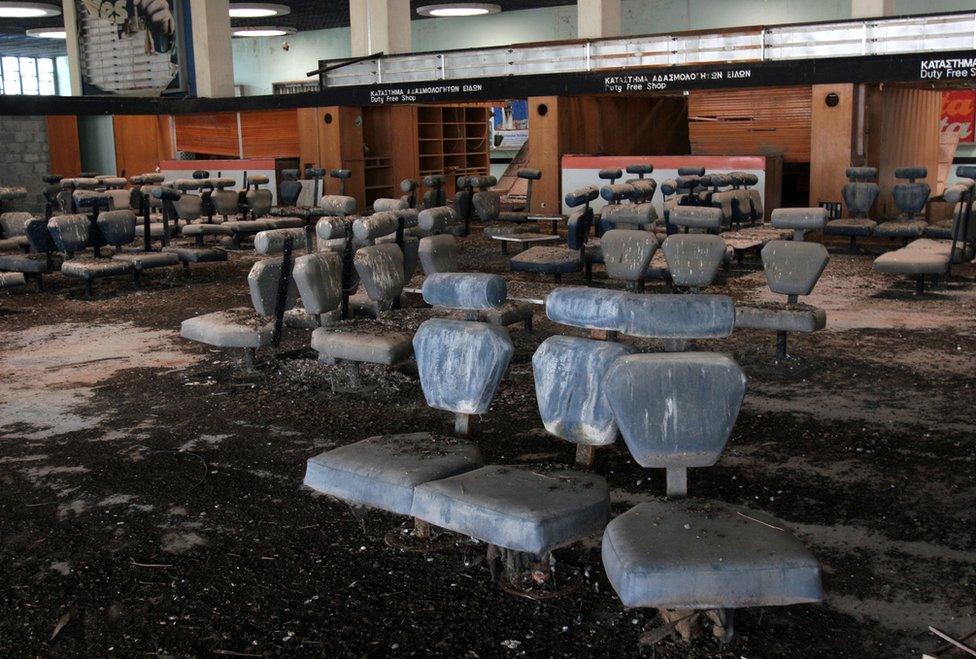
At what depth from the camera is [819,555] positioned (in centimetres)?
350

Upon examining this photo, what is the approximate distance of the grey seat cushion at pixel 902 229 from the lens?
11039 millimetres

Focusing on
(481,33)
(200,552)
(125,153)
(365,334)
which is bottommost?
(200,552)

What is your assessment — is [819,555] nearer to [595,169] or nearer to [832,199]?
[832,199]

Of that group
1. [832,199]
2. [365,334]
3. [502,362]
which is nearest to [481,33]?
[832,199]

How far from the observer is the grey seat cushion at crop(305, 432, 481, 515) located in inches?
128

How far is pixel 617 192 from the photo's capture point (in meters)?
9.68

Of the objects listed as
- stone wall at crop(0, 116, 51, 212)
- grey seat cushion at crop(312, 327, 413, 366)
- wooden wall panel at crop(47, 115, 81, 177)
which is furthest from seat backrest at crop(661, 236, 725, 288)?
wooden wall panel at crop(47, 115, 81, 177)

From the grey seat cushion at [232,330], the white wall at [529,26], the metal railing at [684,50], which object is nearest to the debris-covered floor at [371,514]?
the grey seat cushion at [232,330]

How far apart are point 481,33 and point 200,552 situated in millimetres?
24898

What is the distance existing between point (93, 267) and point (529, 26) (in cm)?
1894

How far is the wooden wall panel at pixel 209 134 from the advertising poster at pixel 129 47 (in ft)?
2.41

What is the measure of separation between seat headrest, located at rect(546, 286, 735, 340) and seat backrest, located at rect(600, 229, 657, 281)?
10.5 feet

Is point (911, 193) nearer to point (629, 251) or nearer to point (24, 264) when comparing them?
point (629, 251)

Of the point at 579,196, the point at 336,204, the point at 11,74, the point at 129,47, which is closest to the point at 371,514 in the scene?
the point at 336,204
